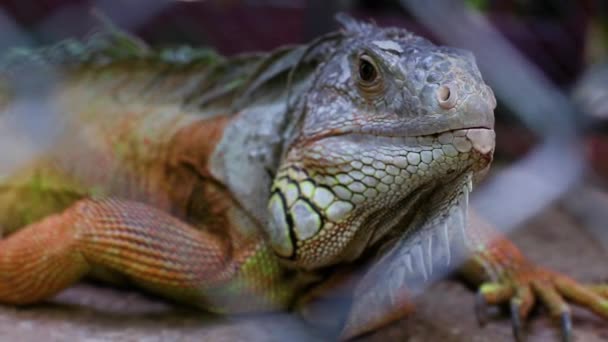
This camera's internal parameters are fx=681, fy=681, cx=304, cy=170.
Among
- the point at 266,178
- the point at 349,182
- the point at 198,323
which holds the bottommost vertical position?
the point at 198,323

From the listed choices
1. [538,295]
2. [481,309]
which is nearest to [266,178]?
[481,309]

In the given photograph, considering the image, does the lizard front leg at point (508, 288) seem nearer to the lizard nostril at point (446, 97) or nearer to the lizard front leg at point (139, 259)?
the lizard front leg at point (139, 259)

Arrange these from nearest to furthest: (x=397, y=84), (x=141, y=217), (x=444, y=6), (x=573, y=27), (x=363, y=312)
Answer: (x=397, y=84)
(x=363, y=312)
(x=141, y=217)
(x=444, y=6)
(x=573, y=27)

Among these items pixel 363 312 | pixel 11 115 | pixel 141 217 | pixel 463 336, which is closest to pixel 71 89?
pixel 11 115

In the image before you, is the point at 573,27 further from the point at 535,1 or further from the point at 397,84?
the point at 397,84

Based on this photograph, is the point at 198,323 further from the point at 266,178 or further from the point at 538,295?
the point at 538,295

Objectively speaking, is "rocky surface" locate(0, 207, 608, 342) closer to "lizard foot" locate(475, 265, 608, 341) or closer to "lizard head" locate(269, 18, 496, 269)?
"lizard foot" locate(475, 265, 608, 341)
